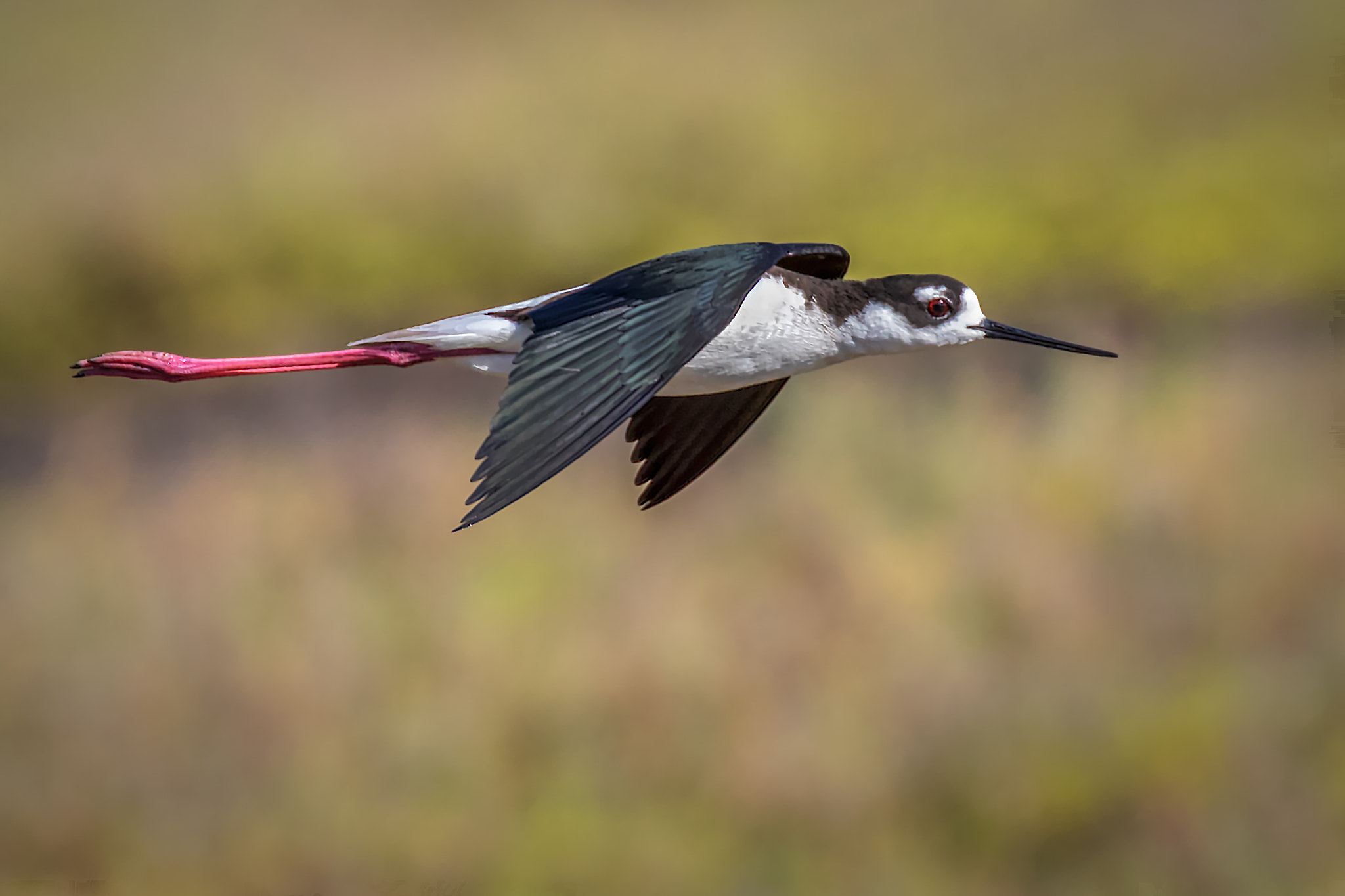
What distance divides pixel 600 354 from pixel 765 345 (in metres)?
0.57

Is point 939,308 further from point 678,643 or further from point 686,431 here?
point 678,643

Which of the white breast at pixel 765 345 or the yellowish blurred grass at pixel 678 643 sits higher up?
the white breast at pixel 765 345

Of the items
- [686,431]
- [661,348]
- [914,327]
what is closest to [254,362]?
[686,431]

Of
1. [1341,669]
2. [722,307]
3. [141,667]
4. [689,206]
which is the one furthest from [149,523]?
[1341,669]

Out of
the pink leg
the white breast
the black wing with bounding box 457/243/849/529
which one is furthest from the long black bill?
the pink leg

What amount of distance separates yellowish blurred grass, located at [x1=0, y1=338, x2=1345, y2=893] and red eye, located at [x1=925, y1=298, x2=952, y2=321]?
637 cm

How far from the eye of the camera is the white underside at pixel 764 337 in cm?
332

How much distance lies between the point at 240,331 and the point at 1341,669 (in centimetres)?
882

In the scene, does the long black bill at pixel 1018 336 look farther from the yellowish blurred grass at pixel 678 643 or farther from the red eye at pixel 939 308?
the yellowish blurred grass at pixel 678 643

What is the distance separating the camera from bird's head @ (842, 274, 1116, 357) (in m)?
3.40

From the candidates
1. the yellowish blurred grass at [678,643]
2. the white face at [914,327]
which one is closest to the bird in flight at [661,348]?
the white face at [914,327]

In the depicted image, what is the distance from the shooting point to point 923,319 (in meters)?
3.45

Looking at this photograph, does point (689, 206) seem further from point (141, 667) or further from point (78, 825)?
point (78, 825)

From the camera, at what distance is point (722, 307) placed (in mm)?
2918
